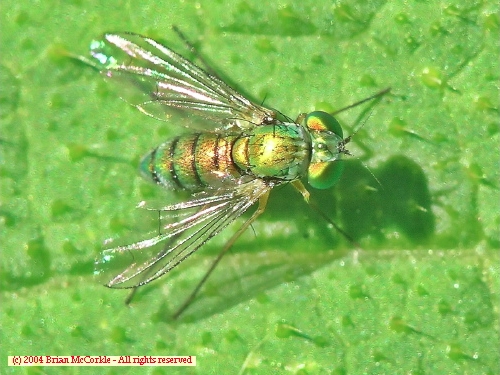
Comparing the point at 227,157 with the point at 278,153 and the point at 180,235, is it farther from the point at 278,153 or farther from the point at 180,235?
the point at 180,235

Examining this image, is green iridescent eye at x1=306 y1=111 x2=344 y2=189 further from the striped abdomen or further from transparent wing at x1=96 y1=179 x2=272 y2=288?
transparent wing at x1=96 y1=179 x2=272 y2=288

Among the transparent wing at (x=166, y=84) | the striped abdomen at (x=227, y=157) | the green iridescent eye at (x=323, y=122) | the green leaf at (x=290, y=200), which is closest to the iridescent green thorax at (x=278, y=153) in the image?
the striped abdomen at (x=227, y=157)

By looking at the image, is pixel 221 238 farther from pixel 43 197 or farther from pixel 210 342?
pixel 43 197

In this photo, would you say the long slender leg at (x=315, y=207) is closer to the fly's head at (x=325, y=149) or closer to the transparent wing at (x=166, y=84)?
the fly's head at (x=325, y=149)

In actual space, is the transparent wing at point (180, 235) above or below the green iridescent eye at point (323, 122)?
below

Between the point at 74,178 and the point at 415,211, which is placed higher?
the point at 74,178

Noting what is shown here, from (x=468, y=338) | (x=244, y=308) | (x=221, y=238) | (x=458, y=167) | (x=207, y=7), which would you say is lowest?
(x=468, y=338)

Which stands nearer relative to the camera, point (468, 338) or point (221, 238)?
point (468, 338)

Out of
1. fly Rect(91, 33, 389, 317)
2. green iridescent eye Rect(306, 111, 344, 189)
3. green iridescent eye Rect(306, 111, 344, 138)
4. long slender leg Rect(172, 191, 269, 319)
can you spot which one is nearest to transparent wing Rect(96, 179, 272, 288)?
fly Rect(91, 33, 389, 317)

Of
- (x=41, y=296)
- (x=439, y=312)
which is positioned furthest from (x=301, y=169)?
(x=41, y=296)
